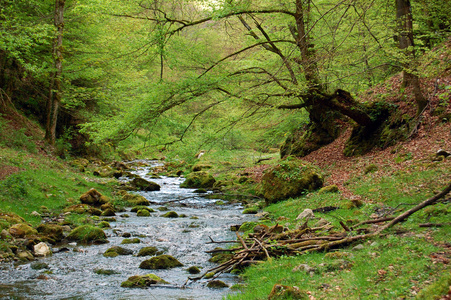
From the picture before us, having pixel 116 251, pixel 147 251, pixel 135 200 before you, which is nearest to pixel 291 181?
pixel 147 251

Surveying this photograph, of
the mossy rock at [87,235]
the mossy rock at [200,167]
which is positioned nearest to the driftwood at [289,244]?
the mossy rock at [87,235]

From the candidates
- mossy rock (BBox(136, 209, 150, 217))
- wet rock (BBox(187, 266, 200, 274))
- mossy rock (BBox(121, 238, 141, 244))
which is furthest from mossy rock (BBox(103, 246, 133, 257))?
mossy rock (BBox(136, 209, 150, 217))

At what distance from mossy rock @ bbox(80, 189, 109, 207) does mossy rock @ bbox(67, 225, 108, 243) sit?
12.6 feet

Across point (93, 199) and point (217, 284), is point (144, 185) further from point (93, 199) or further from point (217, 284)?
point (217, 284)

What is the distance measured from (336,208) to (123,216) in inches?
287

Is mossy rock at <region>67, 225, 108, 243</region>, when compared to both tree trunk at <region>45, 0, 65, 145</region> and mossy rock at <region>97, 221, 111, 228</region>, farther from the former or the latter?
tree trunk at <region>45, 0, 65, 145</region>

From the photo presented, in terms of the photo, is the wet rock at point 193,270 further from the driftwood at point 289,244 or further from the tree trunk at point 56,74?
the tree trunk at point 56,74

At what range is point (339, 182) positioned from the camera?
39.8 ft

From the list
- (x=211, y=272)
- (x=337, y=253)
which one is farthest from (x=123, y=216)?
(x=337, y=253)

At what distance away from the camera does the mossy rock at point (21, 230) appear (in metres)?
7.98

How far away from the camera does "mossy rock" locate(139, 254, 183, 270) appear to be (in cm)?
717

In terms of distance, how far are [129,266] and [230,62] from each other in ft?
31.1

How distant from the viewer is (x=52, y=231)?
28.8ft

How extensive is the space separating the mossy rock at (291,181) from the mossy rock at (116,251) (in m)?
6.29
